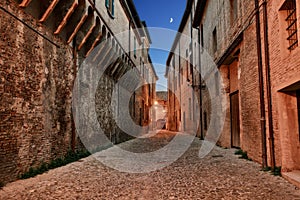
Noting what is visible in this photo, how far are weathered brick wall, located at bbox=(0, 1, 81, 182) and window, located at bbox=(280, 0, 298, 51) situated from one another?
571 cm

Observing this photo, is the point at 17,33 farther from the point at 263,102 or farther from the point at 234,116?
the point at 234,116

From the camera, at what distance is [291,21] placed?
5277 millimetres

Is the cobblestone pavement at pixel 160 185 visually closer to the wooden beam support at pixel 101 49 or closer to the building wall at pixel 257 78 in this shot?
the building wall at pixel 257 78

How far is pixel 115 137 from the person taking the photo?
44.8 feet

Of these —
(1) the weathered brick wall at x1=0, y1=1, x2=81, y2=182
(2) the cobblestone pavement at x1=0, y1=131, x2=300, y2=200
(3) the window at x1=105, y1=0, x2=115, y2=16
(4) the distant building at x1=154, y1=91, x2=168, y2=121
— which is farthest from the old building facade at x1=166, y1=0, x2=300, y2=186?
(4) the distant building at x1=154, y1=91, x2=168, y2=121

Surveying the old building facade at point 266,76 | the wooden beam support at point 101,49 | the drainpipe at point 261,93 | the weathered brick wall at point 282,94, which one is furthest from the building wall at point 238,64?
the wooden beam support at point 101,49

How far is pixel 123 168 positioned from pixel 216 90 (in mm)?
7354

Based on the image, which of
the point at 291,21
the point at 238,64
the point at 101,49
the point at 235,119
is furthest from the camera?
the point at 101,49

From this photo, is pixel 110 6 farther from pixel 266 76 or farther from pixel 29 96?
pixel 266 76

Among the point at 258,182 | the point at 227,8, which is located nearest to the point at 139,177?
the point at 258,182

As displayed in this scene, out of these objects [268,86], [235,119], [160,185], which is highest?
[268,86]

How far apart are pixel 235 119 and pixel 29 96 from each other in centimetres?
786

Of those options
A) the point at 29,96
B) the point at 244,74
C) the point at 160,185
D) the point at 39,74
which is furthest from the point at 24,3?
the point at 244,74

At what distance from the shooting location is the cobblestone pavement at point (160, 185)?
4.15m
